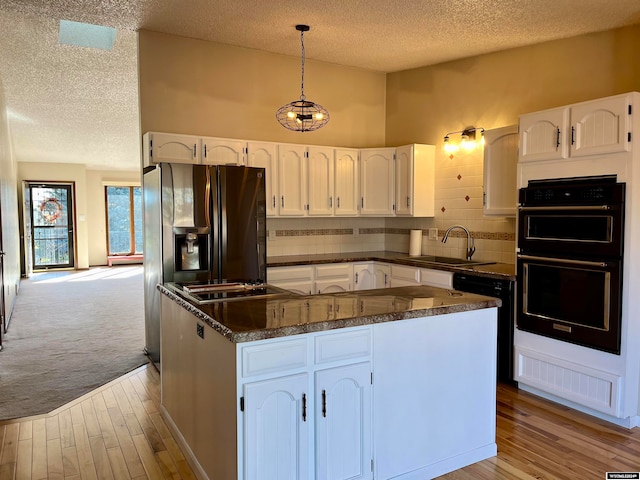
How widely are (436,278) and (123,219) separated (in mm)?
10961

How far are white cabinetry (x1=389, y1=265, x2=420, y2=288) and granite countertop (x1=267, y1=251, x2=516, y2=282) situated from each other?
5 cm

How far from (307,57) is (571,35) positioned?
2519mm

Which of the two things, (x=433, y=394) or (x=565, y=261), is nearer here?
(x=433, y=394)

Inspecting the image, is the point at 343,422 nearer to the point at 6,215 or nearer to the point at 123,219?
the point at 6,215

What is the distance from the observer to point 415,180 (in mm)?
5055

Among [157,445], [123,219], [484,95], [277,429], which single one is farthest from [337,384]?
[123,219]

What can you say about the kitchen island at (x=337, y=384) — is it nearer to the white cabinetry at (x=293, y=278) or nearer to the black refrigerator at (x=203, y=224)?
the black refrigerator at (x=203, y=224)

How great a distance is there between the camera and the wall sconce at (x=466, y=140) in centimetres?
470

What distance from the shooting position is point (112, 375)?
164 inches

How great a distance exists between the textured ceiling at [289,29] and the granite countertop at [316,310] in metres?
2.25

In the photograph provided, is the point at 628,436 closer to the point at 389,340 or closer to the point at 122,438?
the point at 389,340

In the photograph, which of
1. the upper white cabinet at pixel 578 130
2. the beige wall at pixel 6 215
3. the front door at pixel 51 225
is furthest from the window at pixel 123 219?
the upper white cabinet at pixel 578 130

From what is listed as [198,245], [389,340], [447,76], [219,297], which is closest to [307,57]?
[447,76]

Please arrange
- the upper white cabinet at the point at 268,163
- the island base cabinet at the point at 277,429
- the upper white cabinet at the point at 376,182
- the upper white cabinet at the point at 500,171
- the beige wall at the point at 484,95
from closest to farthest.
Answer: the island base cabinet at the point at 277,429
the beige wall at the point at 484,95
the upper white cabinet at the point at 500,171
the upper white cabinet at the point at 268,163
the upper white cabinet at the point at 376,182
